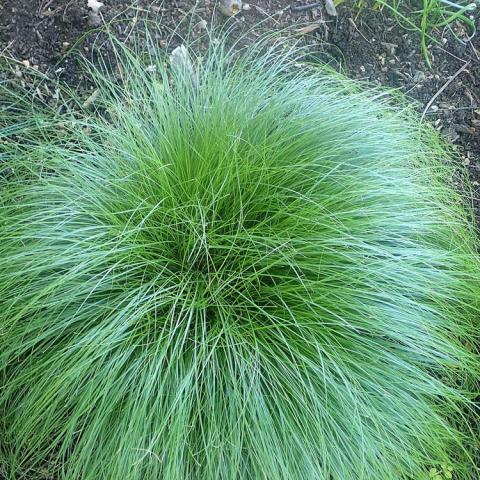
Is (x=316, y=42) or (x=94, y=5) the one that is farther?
(x=316, y=42)

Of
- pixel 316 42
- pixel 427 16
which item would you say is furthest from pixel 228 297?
pixel 427 16

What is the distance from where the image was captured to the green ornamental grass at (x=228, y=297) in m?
1.29

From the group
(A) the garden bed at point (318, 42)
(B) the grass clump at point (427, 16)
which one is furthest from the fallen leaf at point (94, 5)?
(B) the grass clump at point (427, 16)

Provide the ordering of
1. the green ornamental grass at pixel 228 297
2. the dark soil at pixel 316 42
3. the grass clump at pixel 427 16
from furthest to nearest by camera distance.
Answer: the grass clump at pixel 427 16
the dark soil at pixel 316 42
the green ornamental grass at pixel 228 297

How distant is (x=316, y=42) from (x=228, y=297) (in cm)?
94

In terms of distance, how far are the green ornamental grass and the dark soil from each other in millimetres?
343

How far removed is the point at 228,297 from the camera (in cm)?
141

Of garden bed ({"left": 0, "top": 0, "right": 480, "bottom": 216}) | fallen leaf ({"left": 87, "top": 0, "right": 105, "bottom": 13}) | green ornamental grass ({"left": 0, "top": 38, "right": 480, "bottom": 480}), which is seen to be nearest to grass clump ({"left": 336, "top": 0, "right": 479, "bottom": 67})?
garden bed ({"left": 0, "top": 0, "right": 480, "bottom": 216})

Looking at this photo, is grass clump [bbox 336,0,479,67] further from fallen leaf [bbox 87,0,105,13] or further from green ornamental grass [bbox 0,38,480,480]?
fallen leaf [bbox 87,0,105,13]

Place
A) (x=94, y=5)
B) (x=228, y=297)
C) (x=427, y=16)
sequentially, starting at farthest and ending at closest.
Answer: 1. (x=427, y=16)
2. (x=94, y=5)
3. (x=228, y=297)

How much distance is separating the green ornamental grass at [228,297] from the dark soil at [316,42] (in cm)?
34

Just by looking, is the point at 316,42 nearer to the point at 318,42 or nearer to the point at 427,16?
the point at 318,42

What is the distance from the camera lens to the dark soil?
1797 millimetres

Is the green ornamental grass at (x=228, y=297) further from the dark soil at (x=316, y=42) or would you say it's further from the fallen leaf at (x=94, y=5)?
the fallen leaf at (x=94, y=5)
